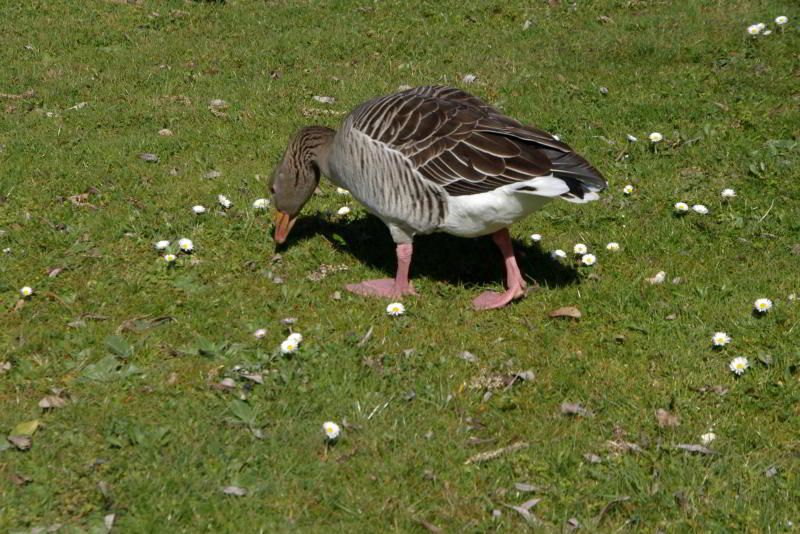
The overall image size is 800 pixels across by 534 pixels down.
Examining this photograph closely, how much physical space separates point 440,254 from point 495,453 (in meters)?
2.94

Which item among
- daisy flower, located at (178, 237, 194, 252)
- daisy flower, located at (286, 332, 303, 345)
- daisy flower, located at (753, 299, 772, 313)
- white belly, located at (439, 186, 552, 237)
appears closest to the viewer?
daisy flower, located at (286, 332, 303, 345)

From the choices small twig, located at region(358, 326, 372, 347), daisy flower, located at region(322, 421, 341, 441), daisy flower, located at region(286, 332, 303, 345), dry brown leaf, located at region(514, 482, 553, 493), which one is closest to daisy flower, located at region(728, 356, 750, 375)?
dry brown leaf, located at region(514, 482, 553, 493)

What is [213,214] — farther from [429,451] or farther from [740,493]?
[740,493]

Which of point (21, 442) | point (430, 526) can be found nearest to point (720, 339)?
point (430, 526)

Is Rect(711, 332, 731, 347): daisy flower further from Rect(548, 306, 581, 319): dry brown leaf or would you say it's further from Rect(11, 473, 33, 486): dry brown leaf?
Rect(11, 473, 33, 486): dry brown leaf

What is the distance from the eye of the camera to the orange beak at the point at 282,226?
7.70 m

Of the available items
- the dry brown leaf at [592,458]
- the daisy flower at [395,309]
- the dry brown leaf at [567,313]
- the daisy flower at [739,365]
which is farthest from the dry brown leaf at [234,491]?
the daisy flower at [739,365]

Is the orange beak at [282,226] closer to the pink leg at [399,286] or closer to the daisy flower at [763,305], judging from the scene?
the pink leg at [399,286]

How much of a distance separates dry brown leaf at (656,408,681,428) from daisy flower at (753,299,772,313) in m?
1.49

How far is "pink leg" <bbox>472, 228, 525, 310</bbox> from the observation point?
7.00 m

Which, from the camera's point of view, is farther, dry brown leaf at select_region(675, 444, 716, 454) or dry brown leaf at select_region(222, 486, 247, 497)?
dry brown leaf at select_region(675, 444, 716, 454)

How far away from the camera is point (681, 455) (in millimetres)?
5285

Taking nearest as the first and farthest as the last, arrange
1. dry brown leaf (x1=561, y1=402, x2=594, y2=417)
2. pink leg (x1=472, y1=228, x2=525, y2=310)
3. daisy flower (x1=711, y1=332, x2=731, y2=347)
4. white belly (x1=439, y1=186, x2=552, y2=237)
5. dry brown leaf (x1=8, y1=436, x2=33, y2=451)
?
dry brown leaf (x1=8, y1=436, x2=33, y2=451), dry brown leaf (x1=561, y1=402, x2=594, y2=417), daisy flower (x1=711, y1=332, x2=731, y2=347), white belly (x1=439, y1=186, x2=552, y2=237), pink leg (x1=472, y1=228, x2=525, y2=310)

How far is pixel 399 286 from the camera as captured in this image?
23.5 ft
